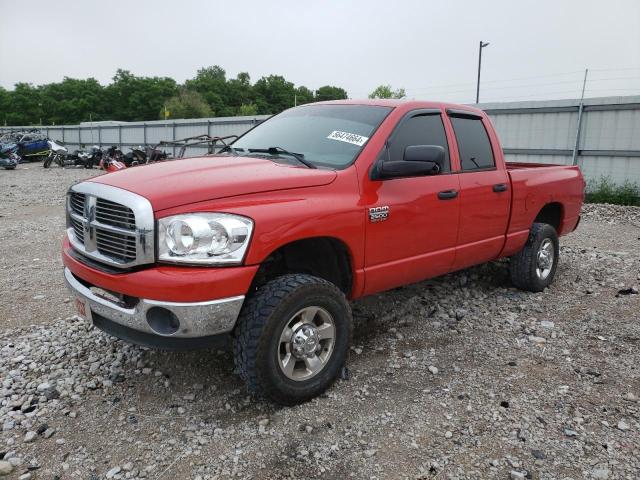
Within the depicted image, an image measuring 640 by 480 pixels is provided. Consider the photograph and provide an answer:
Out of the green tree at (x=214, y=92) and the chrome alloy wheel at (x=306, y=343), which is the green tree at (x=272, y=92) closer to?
the green tree at (x=214, y=92)

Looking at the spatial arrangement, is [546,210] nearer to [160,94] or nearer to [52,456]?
[52,456]

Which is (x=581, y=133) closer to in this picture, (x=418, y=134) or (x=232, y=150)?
(x=418, y=134)

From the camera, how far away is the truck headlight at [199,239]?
268cm

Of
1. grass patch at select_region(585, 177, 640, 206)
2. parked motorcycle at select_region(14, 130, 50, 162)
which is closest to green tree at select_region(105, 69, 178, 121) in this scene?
parked motorcycle at select_region(14, 130, 50, 162)

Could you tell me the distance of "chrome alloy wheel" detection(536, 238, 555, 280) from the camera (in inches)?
209

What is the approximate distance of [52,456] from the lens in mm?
2689

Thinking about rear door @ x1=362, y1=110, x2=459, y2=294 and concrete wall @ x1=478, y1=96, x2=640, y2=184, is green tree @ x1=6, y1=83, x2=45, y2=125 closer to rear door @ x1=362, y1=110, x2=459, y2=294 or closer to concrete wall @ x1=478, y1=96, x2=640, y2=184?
concrete wall @ x1=478, y1=96, x2=640, y2=184

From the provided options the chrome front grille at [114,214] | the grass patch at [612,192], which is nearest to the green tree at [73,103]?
the grass patch at [612,192]

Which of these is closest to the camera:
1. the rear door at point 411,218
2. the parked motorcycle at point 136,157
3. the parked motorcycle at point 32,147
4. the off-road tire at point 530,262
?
the rear door at point 411,218

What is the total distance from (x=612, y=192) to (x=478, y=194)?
8668 millimetres

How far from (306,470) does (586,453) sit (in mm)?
1501

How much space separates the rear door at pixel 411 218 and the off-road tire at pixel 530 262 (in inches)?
54.4

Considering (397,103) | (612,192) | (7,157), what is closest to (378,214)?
(397,103)

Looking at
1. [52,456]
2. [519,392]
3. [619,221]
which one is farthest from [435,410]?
[619,221]
